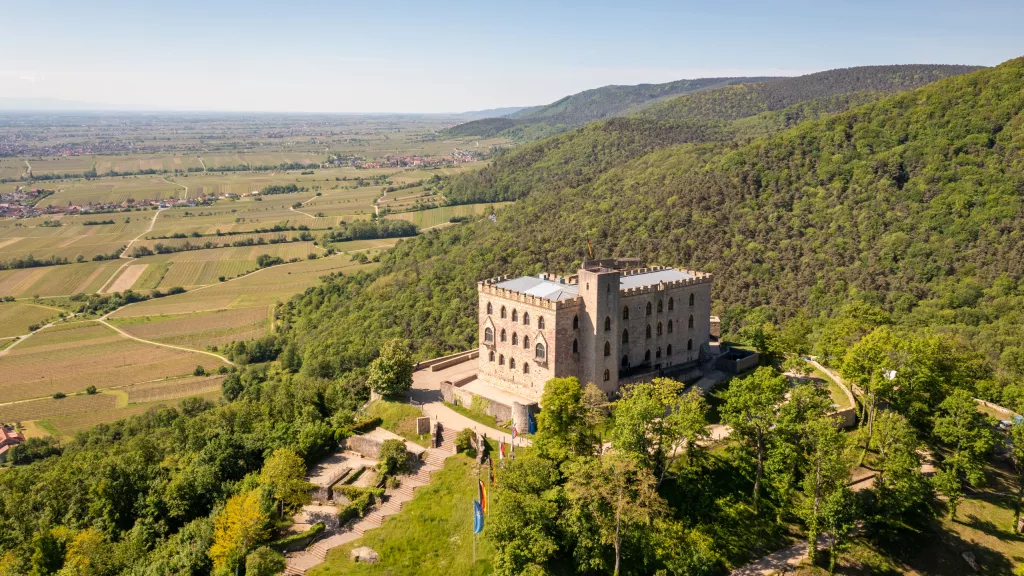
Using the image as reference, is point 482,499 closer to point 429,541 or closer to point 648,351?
point 429,541

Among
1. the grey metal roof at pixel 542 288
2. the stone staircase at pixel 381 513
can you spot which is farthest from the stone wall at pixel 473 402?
the grey metal roof at pixel 542 288

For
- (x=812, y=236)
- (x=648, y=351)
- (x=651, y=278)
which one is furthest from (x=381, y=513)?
(x=812, y=236)

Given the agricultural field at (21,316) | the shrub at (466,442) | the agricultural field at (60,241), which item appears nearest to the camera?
the shrub at (466,442)

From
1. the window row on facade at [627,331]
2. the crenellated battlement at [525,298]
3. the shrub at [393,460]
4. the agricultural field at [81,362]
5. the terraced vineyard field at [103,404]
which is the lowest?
the terraced vineyard field at [103,404]

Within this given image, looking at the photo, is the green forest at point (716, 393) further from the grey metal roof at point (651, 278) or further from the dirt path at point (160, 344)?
the grey metal roof at point (651, 278)

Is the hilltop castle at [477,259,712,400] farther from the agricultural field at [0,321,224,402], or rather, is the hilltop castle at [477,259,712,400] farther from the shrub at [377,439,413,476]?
the agricultural field at [0,321,224,402]

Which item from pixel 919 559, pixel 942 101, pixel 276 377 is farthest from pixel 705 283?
pixel 942 101

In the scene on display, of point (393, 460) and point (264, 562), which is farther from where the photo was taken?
point (393, 460)

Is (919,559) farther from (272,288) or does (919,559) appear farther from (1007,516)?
(272,288)
